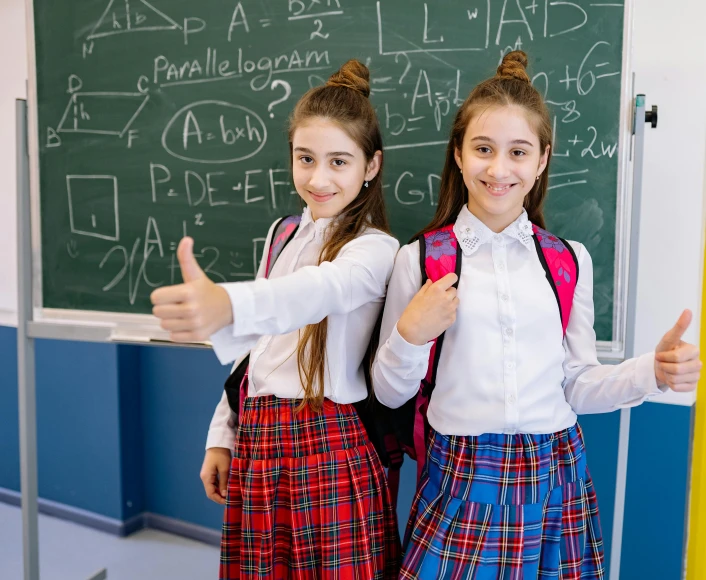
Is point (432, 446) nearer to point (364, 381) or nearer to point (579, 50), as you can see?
point (364, 381)

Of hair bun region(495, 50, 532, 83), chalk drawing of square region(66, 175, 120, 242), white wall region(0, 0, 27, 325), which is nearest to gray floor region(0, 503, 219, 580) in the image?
white wall region(0, 0, 27, 325)

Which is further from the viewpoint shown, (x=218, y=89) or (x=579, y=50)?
(x=218, y=89)

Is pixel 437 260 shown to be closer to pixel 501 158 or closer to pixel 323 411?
pixel 501 158

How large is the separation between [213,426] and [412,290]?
2.13ft

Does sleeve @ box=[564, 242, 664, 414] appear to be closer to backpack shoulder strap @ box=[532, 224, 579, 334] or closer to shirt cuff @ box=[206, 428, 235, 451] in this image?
backpack shoulder strap @ box=[532, 224, 579, 334]

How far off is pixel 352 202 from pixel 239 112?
0.62 meters

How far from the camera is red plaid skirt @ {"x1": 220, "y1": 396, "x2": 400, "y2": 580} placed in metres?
1.39

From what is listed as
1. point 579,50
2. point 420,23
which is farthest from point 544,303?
point 420,23

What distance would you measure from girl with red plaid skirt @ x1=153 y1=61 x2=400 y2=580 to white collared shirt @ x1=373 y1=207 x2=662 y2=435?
0.31 ft

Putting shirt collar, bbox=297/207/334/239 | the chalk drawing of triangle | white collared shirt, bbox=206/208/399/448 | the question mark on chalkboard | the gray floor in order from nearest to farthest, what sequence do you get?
1. white collared shirt, bbox=206/208/399/448
2. shirt collar, bbox=297/207/334/239
3. the question mark on chalkboard
4. the chalk drawing of triangle
5. the gray floor

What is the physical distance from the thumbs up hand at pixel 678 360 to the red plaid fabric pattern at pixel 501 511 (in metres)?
0.25

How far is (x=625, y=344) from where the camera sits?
1.65m

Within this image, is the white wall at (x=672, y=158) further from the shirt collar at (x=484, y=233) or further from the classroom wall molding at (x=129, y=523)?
the classroom wall molding at (x=129, y=523)

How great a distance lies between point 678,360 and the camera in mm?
1216
